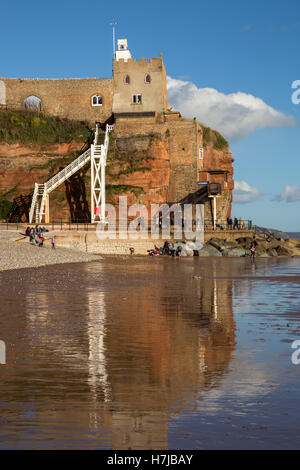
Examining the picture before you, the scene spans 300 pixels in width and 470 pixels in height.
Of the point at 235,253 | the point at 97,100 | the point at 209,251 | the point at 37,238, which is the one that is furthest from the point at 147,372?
the point at 97,100

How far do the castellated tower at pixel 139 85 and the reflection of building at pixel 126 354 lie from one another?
4708 cm

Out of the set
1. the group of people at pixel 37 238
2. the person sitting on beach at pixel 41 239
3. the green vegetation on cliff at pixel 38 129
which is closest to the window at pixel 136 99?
the green vegetation on cliff at pixel 38 129

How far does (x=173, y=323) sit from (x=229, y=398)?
6256mm

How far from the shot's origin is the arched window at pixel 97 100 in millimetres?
67625

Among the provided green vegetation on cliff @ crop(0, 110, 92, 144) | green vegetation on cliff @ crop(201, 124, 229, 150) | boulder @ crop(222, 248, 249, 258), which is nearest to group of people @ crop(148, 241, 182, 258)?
boulder @ crop(222, 248, 249, 258)

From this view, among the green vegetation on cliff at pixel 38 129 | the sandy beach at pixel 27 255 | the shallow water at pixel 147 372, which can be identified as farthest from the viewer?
the green vegetation on cliff at pixel 38 129

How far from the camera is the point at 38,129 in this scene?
66.2 m

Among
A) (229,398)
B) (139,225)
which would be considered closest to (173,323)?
(229,398)

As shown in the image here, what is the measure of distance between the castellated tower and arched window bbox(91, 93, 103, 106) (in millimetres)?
2663

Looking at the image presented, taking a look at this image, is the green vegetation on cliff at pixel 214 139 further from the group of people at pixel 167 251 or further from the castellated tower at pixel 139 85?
the group of people at pixel 167 251

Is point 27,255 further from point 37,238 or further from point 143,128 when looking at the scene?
point 143,128

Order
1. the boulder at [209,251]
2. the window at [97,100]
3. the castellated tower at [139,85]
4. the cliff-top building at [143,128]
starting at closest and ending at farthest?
the boulder at [209,251] < the cliff-top building at [143,128] < the castellated tower at [139,85] < the window at [97,100]

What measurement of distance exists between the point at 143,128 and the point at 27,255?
3231 cm

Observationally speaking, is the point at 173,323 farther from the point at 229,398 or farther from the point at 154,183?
the point at 154,183
